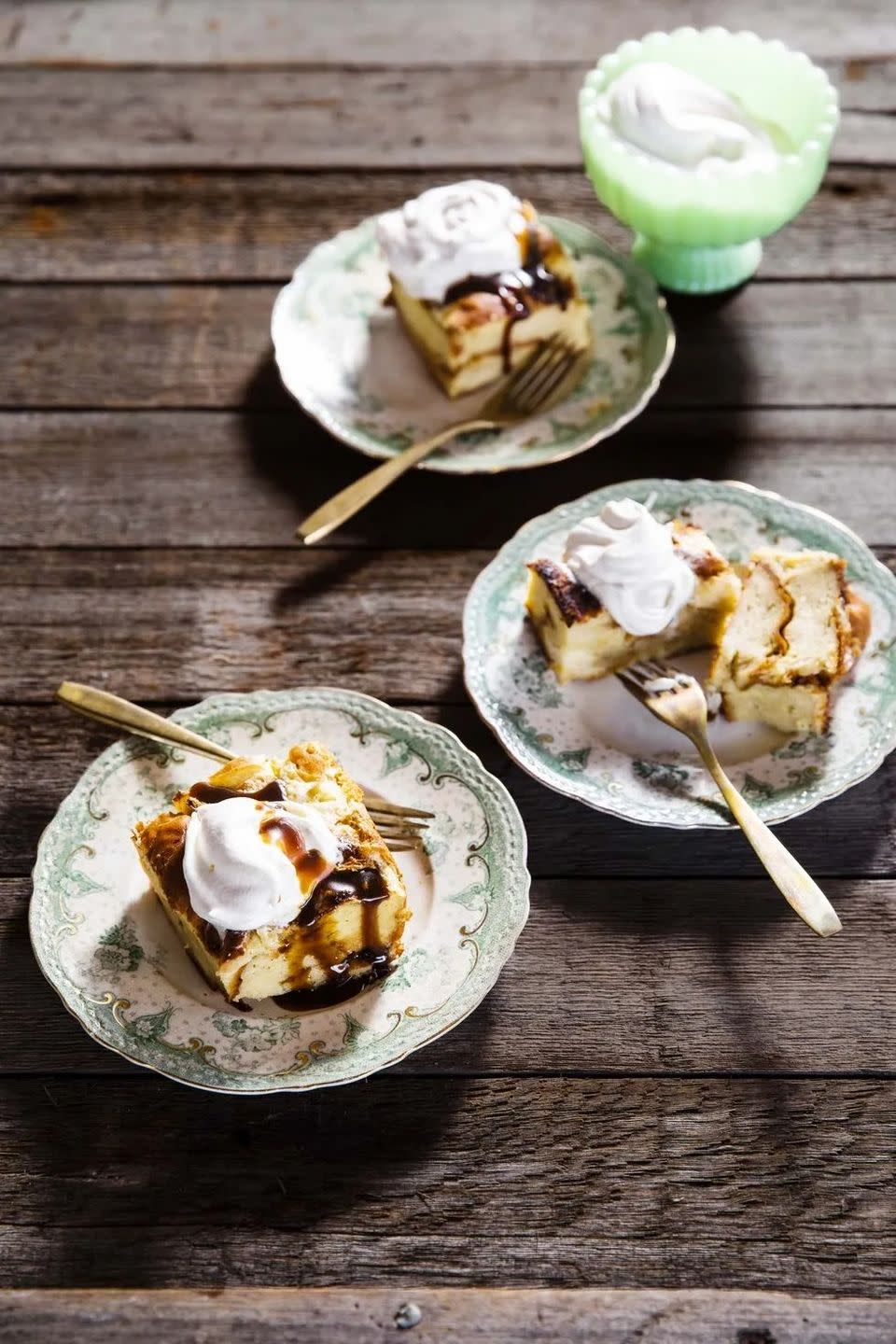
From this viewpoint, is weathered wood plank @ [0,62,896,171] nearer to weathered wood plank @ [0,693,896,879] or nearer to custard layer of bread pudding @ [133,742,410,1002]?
weathered wood plank @ [0,693,896,879]

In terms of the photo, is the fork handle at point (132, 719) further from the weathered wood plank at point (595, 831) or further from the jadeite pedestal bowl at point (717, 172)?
the jadeite pedestal bowl at point (717, 172)

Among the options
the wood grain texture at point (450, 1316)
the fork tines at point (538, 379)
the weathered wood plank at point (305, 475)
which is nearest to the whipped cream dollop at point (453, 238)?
the fork tines at point (538, 379)

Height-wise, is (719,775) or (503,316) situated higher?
(503,316)

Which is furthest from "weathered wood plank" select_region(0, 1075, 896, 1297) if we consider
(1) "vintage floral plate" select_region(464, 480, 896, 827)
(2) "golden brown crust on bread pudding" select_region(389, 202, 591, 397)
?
(2) "golden brown crust on bread pudding" select_region(389, 202, 591, 397)

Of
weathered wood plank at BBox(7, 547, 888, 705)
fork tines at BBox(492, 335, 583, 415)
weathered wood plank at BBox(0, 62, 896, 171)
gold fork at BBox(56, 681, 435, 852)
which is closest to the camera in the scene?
gold fork at BBox(56, 681, 435, 852)

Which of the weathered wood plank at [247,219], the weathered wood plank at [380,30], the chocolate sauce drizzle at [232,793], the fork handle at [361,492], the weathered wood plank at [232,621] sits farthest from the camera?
the weathered wood plank at [380,30]

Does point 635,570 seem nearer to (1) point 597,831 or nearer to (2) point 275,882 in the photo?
(1) point 597,831

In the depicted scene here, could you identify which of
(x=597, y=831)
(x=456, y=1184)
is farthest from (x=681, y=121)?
(x=456, y=1184)
